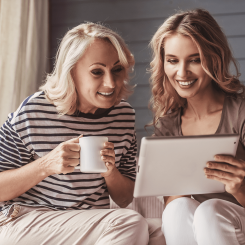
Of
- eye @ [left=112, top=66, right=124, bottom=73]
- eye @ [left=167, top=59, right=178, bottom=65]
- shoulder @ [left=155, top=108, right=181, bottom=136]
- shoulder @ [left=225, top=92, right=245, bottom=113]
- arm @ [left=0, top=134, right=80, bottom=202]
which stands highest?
eye @ [left=167, top=59, right=178, bottom=65]

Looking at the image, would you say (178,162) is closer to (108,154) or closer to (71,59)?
(108,154)

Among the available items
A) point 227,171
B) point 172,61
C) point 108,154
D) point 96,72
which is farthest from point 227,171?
point 96,72

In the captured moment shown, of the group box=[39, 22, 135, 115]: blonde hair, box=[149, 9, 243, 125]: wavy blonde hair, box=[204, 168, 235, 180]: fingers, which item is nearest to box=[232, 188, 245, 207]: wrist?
box=[204, 168, 235, 180]: fingers

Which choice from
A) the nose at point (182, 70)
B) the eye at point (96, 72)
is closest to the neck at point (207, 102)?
the nose at point (182, 70)

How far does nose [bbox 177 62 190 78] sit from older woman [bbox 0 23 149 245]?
21 centimetres

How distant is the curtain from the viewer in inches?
71.6

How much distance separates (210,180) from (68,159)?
0.47 meters

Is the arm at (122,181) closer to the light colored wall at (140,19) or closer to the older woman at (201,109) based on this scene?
the older woman at (201,109)

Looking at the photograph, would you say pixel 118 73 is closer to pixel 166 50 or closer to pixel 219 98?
pixel 166 50

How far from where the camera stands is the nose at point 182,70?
1.29 metres

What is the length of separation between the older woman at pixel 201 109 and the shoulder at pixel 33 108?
47 centimetres

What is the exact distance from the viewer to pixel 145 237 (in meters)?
1.21

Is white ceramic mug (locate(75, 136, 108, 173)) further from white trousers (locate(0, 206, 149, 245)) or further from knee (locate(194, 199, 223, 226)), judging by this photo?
knee (locate(194, 199, 223, 226))

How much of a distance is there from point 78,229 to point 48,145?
35 cm
